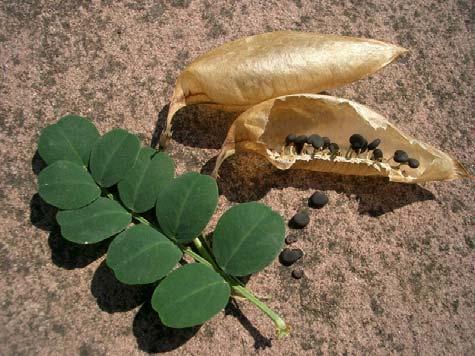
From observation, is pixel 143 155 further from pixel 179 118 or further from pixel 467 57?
pixel 467 57

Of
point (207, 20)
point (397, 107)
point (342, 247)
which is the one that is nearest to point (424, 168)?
point (397, 107)

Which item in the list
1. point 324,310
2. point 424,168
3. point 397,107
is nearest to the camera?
point 324,310

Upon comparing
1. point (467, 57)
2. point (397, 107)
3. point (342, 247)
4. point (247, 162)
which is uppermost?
point (467, 57)

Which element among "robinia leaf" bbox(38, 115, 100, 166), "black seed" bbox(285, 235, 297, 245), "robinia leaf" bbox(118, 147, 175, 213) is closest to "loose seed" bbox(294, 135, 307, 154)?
"black seed" bbox(285, 235, 297, 245)

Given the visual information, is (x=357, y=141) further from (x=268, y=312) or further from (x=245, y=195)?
(x=268, y=312)

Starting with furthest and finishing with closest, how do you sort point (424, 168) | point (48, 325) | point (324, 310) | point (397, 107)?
point (397, 107) → point (424, 168) → point (324, 310) → point (48, 325)

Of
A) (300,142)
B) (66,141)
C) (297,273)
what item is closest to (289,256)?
(297,273)

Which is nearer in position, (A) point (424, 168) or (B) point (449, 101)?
(A) point (424, 168)
